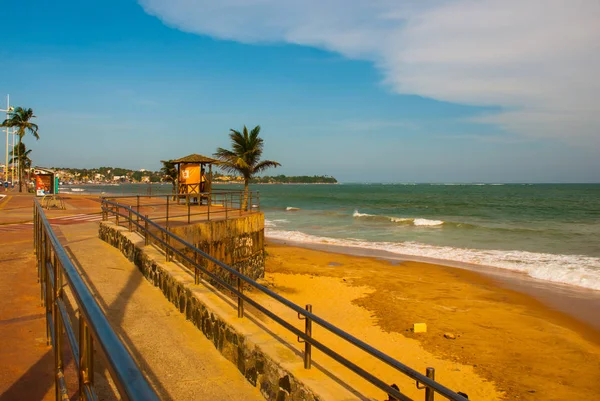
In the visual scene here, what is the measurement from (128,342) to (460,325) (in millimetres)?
8490

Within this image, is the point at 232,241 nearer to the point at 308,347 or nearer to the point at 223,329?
the point at 223,329

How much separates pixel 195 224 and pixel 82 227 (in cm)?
552

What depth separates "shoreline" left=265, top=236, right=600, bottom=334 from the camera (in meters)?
12.2

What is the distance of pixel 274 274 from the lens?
1623 cm

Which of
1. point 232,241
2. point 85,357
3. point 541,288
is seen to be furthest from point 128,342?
point 541,288

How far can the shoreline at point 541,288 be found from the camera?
12230 millimetres

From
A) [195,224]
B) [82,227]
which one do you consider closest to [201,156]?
[82,227]

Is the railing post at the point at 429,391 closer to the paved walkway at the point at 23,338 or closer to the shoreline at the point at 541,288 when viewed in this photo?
the paved walkway at the point at 23,338

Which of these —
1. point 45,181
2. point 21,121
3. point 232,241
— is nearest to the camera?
point 232,241

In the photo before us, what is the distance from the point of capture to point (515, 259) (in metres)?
19.9

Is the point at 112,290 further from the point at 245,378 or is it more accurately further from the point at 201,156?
the point at 201,156

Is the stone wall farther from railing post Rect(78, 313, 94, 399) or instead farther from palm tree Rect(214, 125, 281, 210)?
palm tree Rect(214, 125, 281, 210)

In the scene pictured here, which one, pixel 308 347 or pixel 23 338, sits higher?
pixel 308 347

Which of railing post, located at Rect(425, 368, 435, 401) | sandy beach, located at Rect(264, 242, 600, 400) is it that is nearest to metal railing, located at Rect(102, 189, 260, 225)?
sandy beach, located at Rect(264, 242, 600, 400)
